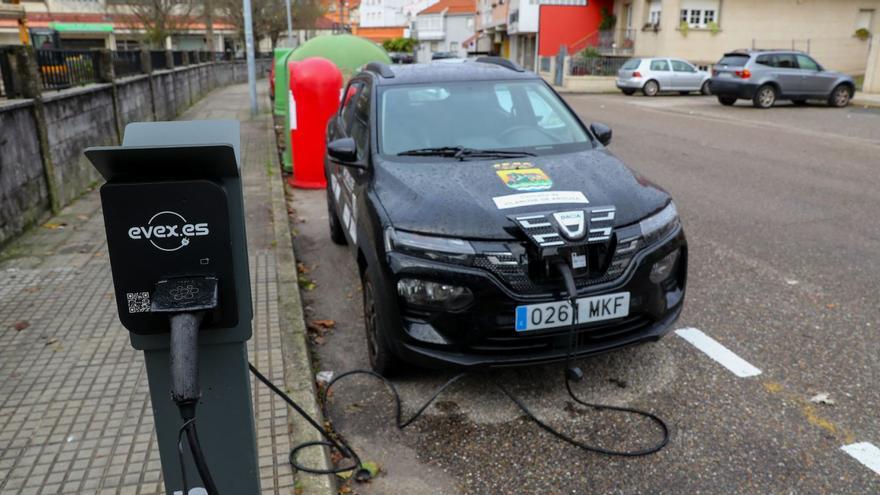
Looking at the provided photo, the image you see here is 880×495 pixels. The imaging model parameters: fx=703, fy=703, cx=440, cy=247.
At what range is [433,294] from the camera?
3439mm

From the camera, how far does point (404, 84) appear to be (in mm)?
5035

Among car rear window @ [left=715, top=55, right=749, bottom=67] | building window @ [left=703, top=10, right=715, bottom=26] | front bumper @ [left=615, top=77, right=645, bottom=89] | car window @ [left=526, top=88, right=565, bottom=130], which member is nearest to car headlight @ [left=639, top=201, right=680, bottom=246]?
car window @ [left=526, top=88, right=565, bottom=130]

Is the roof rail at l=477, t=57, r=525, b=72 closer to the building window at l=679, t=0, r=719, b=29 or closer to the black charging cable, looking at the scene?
the black charging cable

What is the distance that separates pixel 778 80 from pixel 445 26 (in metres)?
66.5

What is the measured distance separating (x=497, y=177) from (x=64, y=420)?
8.34 ft

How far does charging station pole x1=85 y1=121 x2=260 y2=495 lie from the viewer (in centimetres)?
182

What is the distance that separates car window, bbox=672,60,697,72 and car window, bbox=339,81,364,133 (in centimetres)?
→ 2363

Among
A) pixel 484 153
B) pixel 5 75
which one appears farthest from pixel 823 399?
pixel 5 75

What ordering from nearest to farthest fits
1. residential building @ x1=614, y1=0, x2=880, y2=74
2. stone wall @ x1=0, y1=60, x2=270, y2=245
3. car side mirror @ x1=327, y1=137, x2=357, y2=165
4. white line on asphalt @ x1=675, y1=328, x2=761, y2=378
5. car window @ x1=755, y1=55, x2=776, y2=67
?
white line on asphalt @ x1=675, y1=328, x2=761, y2=378, car side mirror @ x1=327, y1=137, x2=357, y2=165, stone wall @ x1=0, y1=60, x2=270, y2=245, car window @ x1=755, y1=55, x2=776, y2=67, residential building @ x1=614, y1=0, x2=880, y2=74

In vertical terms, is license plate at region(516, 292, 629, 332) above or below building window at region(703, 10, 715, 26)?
below

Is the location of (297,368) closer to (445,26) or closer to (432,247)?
(432,247)

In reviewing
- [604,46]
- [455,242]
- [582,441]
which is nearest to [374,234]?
[455,242]

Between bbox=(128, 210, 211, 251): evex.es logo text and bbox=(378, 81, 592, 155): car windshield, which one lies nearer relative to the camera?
bbox=(128, 210, 211, 251): evex.es logo text

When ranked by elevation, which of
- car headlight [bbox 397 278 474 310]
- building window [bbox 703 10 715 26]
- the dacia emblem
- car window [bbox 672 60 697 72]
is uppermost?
building window [bbox 703 10 715 26]
